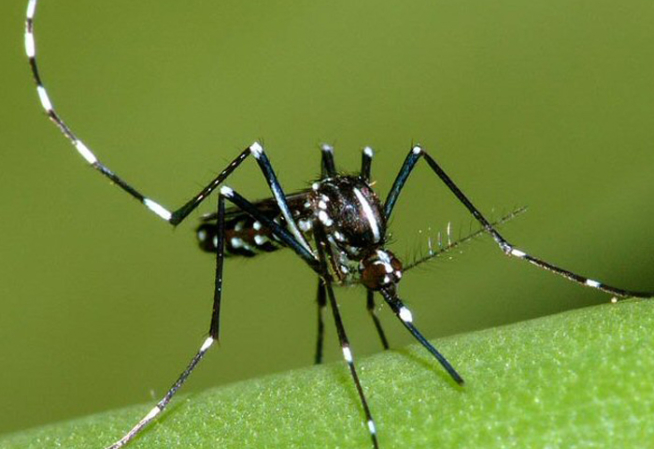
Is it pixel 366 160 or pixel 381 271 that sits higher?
pixel 366 160

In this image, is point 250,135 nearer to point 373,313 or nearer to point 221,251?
point 373,313

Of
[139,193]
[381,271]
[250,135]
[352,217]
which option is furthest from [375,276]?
[250,135]

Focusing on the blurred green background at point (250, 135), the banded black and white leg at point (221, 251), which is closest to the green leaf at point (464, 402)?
the banded black and white leg at point (221, 251)

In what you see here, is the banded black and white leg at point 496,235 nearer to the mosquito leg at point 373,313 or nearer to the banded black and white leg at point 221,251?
the banded black and white leg at point 221,251

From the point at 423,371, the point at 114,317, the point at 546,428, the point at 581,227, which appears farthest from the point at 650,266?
the point at 114,317

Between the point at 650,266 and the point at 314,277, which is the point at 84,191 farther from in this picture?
the point at 650,266
